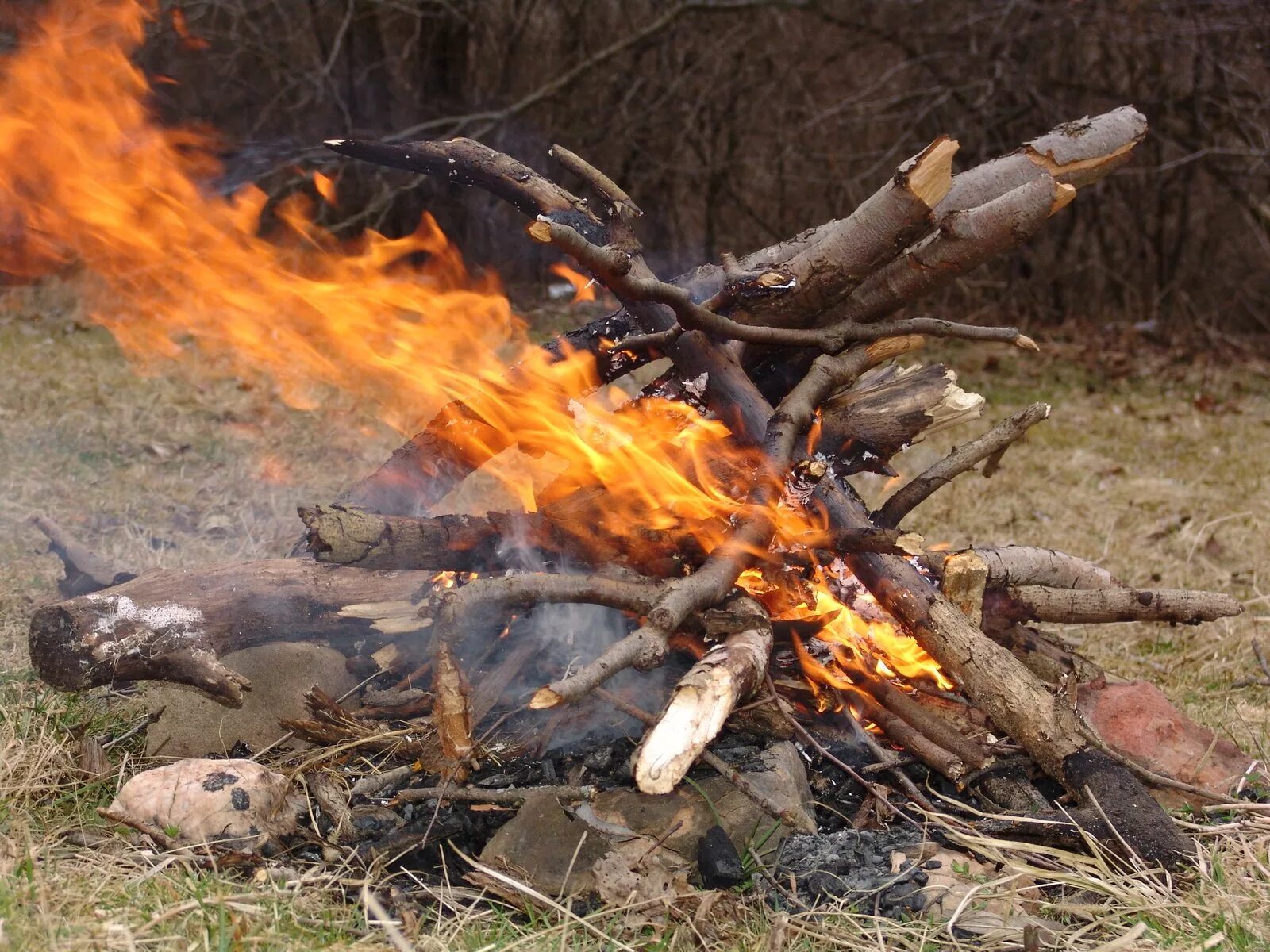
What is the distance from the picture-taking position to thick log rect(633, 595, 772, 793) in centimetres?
237

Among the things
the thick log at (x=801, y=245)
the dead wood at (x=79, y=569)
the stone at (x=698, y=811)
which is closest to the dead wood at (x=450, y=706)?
the stone at (x=698, y=811)

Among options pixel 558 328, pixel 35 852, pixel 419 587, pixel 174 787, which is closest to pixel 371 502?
pixel 419 587

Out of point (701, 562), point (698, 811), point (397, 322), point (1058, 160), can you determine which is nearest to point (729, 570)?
point (701, 562)

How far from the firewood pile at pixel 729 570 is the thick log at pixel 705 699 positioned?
11 mm

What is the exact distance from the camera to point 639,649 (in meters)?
2.59

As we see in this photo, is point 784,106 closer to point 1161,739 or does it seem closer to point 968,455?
point 968,455

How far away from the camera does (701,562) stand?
3.18 m

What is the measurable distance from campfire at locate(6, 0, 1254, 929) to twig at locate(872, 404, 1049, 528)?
1 cm

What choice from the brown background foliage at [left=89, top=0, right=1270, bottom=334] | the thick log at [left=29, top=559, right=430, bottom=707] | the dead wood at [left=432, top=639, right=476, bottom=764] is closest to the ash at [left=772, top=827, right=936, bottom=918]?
the dead wood at [left=432, top=639, right=476, bottom=764]

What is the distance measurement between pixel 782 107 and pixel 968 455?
316 inches

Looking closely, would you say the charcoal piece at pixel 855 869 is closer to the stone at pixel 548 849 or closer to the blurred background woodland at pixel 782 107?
the stone at pixel 548 849

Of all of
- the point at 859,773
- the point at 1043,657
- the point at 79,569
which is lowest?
the point at 1043,657

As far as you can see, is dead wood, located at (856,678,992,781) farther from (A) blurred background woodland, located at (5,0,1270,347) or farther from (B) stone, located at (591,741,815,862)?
(A) blurred background woodland, located at (5,0,1270,347)

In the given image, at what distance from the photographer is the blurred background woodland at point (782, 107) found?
32.7 feet
